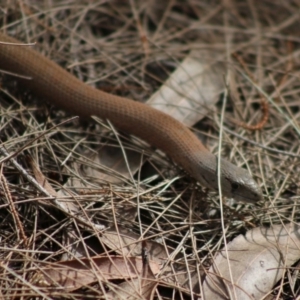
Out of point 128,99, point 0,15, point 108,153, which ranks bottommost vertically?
point 108,153

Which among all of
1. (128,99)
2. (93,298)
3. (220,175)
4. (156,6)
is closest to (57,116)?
(128,99)

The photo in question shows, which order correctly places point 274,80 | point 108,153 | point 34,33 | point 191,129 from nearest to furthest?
point 108,153
point 191,129
point 34,33
point 274,80

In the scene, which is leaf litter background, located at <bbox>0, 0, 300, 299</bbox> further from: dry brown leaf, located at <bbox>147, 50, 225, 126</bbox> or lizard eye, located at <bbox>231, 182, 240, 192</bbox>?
lizard eye, located at <bbox>231, 182, 240, 192</bbox>

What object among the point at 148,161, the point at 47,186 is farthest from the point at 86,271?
the point at 148,161

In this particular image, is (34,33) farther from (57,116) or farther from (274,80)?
(274,80)

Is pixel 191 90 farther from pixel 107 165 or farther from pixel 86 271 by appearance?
pixel 86 271

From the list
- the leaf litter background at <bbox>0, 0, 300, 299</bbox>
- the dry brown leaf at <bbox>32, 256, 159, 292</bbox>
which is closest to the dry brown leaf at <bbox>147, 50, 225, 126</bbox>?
the leaf litter background at <bbox>0, 0, 300, 299</bbox>

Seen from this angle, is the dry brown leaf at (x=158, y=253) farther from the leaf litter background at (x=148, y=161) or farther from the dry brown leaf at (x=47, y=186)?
the dry brown leaf at (x=47, y=186)

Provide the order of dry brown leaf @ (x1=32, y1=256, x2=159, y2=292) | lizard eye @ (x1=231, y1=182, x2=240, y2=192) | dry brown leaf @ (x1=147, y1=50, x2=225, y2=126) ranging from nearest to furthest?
dry brown leaf @ (x1=32, y1=256, x2=159, y2=292) → lizard eye @ (x1=231, y1=182, x2=240, y2=192) → dry brown leaf @ (x1=147, y1=50, x2=225, y2=126)
